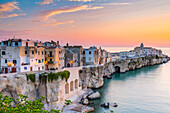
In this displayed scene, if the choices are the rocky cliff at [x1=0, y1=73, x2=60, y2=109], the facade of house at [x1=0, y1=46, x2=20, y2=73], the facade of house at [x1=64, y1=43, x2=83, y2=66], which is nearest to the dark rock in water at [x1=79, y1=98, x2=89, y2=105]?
the rocky cliff at [x1=0, y1=73, x2=60, y2=109]

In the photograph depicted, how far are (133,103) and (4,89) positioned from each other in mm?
23400

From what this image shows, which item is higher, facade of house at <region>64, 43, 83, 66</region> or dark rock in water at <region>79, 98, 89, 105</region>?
facade of house at <region>64, 43, 83, 66</region>

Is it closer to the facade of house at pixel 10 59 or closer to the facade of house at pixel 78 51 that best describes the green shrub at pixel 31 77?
the facade of house at pixel 10 59

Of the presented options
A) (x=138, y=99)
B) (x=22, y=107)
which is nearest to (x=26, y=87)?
(x=22, y=107)

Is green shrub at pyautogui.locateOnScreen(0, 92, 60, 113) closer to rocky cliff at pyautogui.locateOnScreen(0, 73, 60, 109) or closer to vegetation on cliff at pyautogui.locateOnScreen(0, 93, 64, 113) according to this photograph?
vegetation on cliff at pyautogui.locateOnScreen(0, 93, 64, 113)

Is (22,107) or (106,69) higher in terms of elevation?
(22,107)

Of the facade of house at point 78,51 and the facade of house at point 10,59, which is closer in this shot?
the facade of house at point 10,59

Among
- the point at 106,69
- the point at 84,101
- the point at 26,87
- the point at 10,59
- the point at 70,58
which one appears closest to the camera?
the point at 26,87

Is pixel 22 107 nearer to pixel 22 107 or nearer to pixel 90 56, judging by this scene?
pixel 22 107

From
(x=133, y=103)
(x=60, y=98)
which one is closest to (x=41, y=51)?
(x=60, y=98)

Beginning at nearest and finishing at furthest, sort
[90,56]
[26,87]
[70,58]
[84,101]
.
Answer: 1. [26,87]
2. [84,101]
3. [70,58]
4. [90,56]

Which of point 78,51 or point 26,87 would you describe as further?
point 78,51

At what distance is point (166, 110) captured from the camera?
94.1 ft

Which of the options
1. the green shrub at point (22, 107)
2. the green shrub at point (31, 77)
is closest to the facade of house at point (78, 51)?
the green shrub at point (31, 77)
